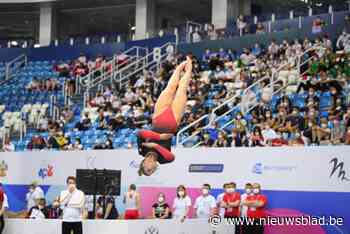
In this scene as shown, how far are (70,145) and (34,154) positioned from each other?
51.8 inches

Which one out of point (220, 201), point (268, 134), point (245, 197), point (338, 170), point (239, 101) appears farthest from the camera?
point (239, 101)

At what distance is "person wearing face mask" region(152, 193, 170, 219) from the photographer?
1532cm

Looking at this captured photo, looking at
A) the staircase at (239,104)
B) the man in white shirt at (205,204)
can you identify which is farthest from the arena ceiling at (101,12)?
the man in white shirt at (205,204)

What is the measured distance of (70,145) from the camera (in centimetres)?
2042

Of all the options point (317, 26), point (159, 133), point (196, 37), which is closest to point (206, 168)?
point (159, 133)

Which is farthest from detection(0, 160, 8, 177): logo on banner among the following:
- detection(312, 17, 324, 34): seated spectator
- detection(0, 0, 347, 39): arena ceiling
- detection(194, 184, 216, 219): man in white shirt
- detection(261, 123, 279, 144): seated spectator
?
detection(0, 0, 347, 39): arena ceiling

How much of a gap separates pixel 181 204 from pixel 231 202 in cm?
121

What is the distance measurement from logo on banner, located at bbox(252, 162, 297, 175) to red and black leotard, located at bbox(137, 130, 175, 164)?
1.90 meters

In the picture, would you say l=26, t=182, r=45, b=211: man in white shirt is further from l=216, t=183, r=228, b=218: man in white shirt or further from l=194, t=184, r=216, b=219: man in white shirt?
l=216, t=183, r=228, b=218: man in white shirt

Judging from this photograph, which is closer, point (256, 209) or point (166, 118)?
point (256, 209)

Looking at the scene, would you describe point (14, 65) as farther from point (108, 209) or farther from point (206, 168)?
point (206, 168)

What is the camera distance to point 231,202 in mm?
14414

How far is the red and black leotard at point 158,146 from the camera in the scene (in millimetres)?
14906

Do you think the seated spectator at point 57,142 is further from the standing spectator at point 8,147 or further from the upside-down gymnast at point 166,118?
the upside-down gymnast at point 166,118
